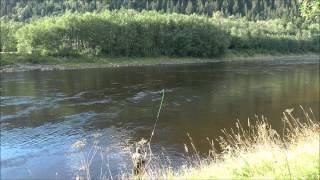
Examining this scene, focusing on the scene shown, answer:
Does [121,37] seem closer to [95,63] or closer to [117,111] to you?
[95,63]

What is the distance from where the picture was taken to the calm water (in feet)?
82.2

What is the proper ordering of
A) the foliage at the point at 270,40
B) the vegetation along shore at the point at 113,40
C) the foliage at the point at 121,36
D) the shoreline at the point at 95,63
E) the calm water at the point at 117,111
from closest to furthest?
the calm water at the point at 117,111 < the shoreline at the point at 95,63 < the vegetation along shore at the point at 113,40 < the foliage at the point at 121,36 < the foliage at the point at 270,40

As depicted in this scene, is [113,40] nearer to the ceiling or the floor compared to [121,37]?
nearer to the floor

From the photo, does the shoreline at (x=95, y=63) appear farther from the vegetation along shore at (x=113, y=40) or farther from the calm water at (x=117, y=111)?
the calm water at (x=117, y=111)

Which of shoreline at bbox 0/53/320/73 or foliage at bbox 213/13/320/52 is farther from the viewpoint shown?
foliage at bbox 213/13/320/52

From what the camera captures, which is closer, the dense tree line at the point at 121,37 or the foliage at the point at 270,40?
the dense tree line at the point at 121,37

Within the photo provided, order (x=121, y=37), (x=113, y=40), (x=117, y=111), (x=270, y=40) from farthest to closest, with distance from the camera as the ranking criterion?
(x=270, y=40)
(x=121, y=37)
(x=113, y=40)
(x=117, y=111)

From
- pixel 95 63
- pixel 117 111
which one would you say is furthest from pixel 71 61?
pixel 117 111

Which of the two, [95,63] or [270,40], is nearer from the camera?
[95,63]

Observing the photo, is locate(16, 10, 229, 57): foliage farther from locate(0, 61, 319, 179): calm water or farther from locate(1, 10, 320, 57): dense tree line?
locate(0, 61, 319, 179): calm water

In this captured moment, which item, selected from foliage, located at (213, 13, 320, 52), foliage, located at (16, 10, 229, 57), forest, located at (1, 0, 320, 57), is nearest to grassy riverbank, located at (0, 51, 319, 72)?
forest, located at (1, 0, 320, 57)

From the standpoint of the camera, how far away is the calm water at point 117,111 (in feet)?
82.2

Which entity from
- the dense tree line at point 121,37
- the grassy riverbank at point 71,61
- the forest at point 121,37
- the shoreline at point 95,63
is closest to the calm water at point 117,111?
the shoreline at point 95,63

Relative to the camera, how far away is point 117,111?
129 feet
